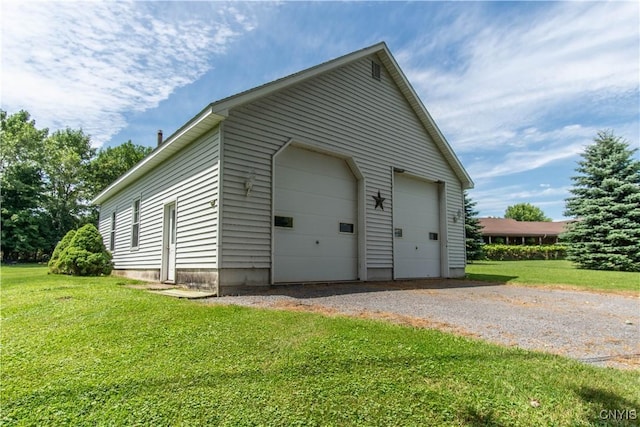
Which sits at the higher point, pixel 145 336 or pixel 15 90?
pixel 15 90

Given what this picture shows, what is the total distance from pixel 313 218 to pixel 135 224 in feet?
23.0

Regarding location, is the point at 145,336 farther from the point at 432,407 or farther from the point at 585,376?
the point at 585,376

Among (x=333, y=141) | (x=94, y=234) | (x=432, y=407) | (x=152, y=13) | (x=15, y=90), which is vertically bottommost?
(x=432, y=407)

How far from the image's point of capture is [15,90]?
9.49 m

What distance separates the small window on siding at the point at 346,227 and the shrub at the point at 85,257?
7.73m

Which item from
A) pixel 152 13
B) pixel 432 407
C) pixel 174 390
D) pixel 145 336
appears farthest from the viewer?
pixel 152 13

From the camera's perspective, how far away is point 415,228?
443 inches

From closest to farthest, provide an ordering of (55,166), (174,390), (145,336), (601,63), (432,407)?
(432,407) < (174,390) < (145,336) < (601,63) < (55,166)

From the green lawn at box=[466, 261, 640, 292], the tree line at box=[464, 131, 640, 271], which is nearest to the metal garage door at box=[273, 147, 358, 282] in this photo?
the green lawn at box=[466, 261, 640, 292]

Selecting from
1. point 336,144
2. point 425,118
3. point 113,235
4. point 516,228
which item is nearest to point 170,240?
point 336,144

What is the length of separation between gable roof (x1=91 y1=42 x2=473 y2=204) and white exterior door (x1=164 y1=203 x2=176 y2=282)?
4.77 feet

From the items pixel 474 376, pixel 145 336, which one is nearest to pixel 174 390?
pixel 145 336

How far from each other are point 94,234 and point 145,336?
31.3 ft

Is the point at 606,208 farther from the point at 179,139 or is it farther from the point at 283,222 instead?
the point at 179,139
